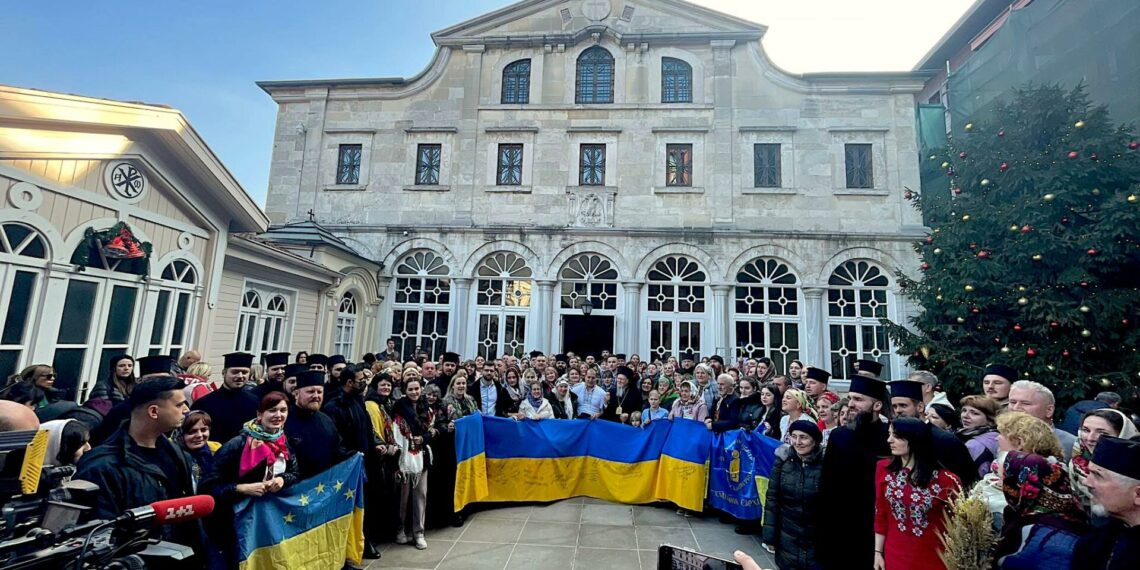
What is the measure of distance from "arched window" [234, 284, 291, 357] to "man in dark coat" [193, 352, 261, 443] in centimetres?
526

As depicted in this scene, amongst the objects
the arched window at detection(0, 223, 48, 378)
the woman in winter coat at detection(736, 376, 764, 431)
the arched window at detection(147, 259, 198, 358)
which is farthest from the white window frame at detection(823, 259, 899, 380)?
the arched window at detection(0, 223, 48, 378)

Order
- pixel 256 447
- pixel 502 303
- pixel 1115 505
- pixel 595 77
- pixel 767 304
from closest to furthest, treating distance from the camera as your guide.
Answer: pixel 1115 505 < pixel 256 447 < pixel 767 304 < pixel 502 303 < pixel 595 77

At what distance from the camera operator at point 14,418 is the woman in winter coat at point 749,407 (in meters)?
6.05

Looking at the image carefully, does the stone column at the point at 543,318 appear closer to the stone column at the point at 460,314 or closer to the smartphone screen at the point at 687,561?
the stone column at the point at 460,314

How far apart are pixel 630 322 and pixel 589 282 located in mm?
1730

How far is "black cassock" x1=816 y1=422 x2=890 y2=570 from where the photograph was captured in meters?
3.35

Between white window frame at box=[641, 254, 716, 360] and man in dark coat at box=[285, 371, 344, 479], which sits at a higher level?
white window frame at box=[641, 254, 716, 360]

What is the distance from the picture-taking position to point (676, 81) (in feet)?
49.1

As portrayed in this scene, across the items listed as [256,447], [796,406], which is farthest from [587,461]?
[256,447]

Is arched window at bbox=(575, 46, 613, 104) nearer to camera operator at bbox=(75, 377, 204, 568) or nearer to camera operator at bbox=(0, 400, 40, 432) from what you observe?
A: camera operator at bbox=(75, 377, 204, 568)

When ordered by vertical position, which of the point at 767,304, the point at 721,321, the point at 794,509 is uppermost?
the point at 767,304

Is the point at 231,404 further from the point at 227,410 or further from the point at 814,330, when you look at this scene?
the point at 814,330

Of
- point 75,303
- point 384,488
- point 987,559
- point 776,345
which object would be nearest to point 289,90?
point 75,303

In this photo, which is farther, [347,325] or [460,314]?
[460,314]
